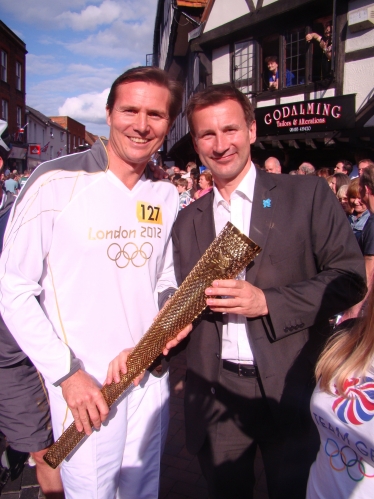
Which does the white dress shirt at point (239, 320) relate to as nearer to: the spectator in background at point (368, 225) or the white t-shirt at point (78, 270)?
the white t-shirt at point (78, 270)

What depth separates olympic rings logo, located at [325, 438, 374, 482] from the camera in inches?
53.3

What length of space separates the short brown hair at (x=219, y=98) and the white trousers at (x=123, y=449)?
1.32m

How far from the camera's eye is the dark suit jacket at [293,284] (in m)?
1.76

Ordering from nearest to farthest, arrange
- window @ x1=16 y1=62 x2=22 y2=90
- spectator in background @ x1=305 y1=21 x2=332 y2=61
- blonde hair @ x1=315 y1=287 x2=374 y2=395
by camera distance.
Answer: blonde hair @ x1=315 y1=287 x2=374 y2=395
spectator in background @ x1=305 y1=21 x2=332 y2=61
window @ x1=16 y1=62 x2=22 y2=90

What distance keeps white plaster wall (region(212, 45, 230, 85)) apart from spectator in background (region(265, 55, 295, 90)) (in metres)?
1.38

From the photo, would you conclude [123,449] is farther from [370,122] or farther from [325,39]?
[325,39]

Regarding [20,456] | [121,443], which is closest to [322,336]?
[121,443]

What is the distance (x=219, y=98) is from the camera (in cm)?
201

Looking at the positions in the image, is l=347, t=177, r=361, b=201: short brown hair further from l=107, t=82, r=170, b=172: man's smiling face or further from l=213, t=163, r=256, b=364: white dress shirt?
l=107, t=82, r=170, b=172: man's smiling face

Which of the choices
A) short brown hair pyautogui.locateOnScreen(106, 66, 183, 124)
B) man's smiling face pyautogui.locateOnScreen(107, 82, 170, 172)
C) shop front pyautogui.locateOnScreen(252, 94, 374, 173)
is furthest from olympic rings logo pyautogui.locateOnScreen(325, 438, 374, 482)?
shop front pyautogui.locateOnScreen(252, 94, 374, 173)

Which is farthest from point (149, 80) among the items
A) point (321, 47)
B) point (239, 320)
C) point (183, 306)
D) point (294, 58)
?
point (294, 58)

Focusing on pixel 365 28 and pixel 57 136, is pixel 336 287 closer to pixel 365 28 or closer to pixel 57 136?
pixel 365 28

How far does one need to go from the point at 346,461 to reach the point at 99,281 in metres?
1.12

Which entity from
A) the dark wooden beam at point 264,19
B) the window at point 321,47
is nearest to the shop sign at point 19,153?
the dark wooden beam at point 264,19
